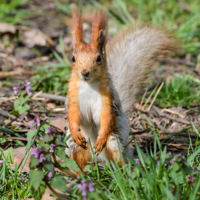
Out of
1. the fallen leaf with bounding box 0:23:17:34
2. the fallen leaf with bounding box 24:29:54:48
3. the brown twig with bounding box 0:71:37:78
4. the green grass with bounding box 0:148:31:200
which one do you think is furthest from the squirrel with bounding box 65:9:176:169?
the fallen leaf with bounding box 0:23:17:34

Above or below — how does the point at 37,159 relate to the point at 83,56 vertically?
below

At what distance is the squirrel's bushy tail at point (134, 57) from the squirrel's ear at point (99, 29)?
70cm

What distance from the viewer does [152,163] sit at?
1.81 meters

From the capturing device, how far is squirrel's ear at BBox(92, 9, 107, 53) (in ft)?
6.88

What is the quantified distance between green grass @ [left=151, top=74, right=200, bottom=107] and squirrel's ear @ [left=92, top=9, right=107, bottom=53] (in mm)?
1569

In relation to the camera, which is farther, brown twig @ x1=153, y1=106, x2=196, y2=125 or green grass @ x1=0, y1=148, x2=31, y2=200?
brown twig @ x1=153, y1=106, x2=196, y2=125

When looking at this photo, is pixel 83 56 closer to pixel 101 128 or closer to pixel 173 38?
pixel 101 128

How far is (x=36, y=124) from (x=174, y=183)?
0.95 metres

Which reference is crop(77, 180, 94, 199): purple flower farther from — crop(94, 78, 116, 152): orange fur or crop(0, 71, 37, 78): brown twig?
crop(0, 71, 37, 78): brown twig

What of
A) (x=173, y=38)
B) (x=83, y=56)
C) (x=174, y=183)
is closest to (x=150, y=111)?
(x=173, y=38)

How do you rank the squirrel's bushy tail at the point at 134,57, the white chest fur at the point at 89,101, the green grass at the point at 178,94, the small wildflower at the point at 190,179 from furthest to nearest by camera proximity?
the green grass at the point at 178,94, the squirrel's bushy tail at the point at 134,57, the white chest fur at the point at 89,101, the small wildflower at the point at 190,179

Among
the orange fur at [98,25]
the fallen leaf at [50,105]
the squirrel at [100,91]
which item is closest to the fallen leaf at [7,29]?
the fallen leaf at [50,105]

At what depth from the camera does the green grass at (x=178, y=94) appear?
11.6 feet

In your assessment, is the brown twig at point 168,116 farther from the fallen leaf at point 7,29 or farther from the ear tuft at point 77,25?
the fallen leaf at point 7,29
